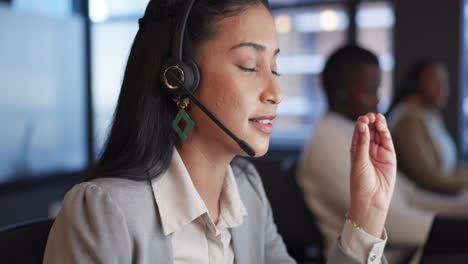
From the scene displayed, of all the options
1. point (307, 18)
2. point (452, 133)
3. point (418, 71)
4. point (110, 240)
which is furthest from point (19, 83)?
point (452, 133)

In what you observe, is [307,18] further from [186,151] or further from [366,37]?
[186,151]

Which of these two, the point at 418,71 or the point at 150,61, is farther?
the point at 418,71

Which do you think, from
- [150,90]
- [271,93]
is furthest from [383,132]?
[150,90]

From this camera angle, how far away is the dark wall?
4.19 m

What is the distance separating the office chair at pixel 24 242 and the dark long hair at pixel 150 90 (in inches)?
6.2

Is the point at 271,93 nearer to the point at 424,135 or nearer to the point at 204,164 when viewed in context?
the point at 204,164

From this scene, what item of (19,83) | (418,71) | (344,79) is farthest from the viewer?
(418,71)

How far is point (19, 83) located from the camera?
2037mm

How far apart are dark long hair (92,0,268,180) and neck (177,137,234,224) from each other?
44 mm

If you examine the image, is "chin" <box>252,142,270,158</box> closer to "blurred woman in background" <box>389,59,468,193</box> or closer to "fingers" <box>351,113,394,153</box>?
"fingers" <box>351,113,394,153</box>

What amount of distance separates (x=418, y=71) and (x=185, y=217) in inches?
107

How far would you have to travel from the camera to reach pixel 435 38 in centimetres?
426

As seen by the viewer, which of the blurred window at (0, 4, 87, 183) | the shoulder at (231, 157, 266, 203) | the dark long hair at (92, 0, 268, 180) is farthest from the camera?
the blurred window at (0, 4, 87, 183)

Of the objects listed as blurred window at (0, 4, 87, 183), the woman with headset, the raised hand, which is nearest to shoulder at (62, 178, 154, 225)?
the woman with headset
